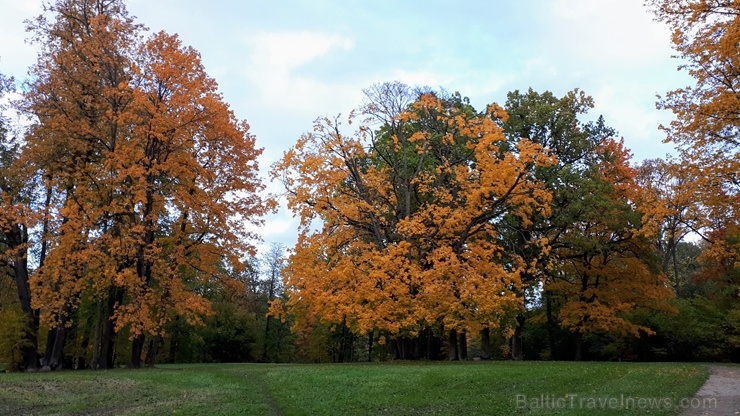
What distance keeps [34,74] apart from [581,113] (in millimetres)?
26190

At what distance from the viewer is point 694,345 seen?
27031 millimetres

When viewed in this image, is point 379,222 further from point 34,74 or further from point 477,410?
point 34,74

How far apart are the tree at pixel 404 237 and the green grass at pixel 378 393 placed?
4.49 meters

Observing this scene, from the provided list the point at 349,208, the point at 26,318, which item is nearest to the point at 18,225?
the point at 26,318

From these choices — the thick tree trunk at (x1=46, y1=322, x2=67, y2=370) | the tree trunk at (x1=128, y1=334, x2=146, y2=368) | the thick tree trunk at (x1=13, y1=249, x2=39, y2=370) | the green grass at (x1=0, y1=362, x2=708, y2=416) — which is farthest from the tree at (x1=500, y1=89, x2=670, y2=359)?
the thick tree trunk at (x1=13, y1=249, x2=39, y2=370)

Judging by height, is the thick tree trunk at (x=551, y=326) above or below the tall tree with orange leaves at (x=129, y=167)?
below

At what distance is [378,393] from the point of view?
41.0 ft

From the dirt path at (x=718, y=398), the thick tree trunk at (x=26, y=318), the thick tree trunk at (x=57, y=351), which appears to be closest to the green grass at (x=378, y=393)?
the dirt path at (x=718, y=398)

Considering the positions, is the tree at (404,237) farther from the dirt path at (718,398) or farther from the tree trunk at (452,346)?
the dirt path at (718,398)

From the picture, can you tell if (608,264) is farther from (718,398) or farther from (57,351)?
(57,351)

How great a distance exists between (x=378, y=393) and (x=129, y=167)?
14.2m

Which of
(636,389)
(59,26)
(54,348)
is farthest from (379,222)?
(59,26)

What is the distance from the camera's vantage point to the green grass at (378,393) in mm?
10570

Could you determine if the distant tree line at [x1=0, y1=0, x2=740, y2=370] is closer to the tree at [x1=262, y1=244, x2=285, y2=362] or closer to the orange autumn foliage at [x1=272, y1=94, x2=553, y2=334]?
the orange autumn foliage at [x1=272, y1=94, x2=553, y2=334]
